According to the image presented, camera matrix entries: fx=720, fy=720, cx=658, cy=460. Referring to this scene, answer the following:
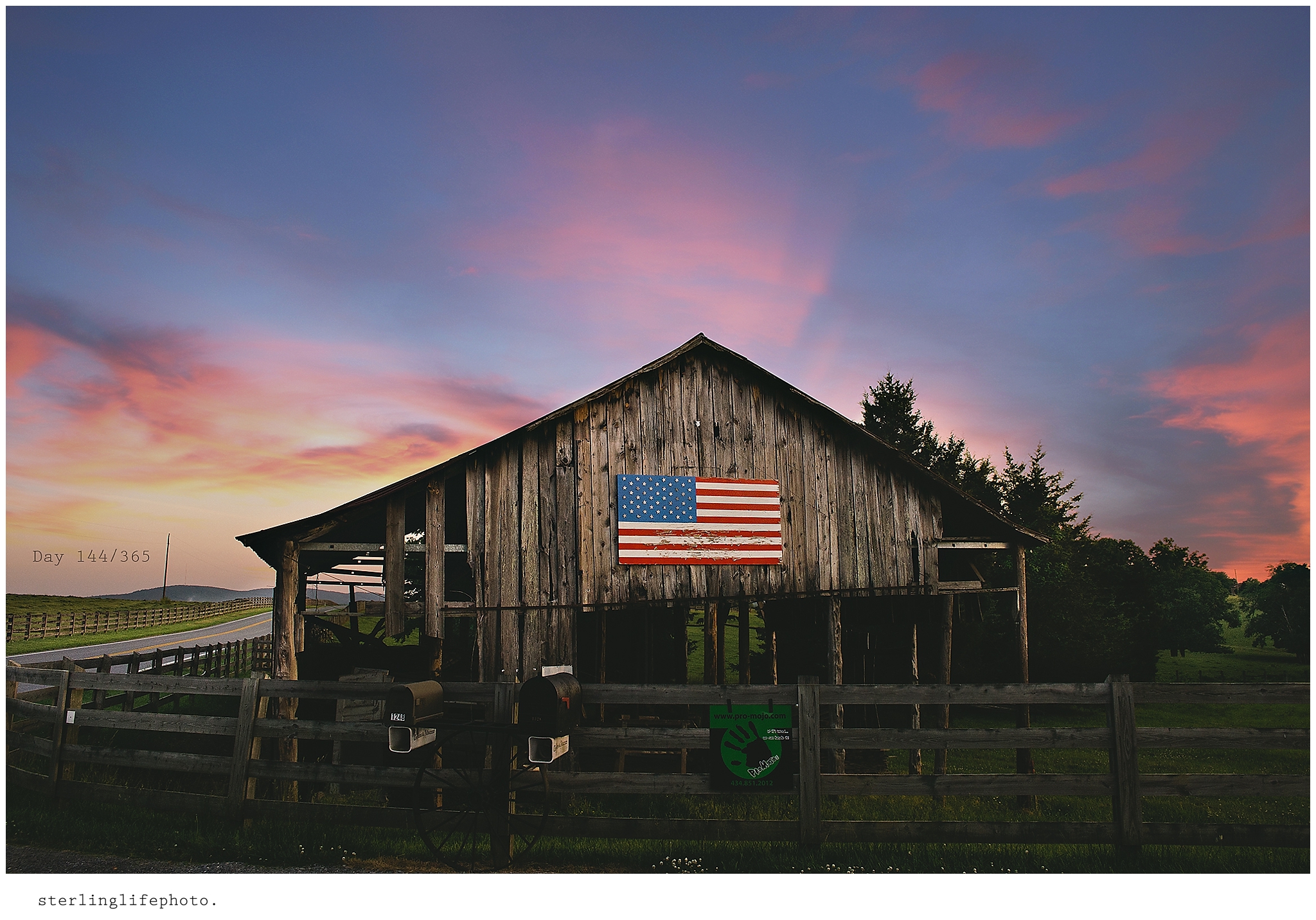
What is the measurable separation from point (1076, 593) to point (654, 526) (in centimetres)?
2341

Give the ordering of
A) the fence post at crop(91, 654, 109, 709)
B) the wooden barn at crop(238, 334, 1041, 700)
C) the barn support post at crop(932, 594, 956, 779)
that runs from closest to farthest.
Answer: the wooden barn at crop(238, 334, 1041, 700) → the fence post at crop(91, 654, 109, 709) → the barn support post at crop(932, 594, 956, 779)

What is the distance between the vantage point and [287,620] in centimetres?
1077

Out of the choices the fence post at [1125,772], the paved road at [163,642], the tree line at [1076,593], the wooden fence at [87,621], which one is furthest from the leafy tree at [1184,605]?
the wooden fence at [87,621]

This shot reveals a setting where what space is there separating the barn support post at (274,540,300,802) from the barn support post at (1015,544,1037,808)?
38.6 ft

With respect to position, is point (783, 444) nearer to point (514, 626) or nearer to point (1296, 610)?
point (514, 626)

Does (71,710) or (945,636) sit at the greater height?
(945,636)

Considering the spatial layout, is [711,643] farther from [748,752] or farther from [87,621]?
[87,621]

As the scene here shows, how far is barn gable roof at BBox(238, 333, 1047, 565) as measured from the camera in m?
10.7

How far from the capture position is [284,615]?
35.3ft

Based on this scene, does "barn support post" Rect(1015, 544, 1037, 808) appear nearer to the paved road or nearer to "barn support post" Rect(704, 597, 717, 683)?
"barn support post" Rect(704, 597, 717, 683)

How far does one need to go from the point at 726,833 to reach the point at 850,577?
7155mm

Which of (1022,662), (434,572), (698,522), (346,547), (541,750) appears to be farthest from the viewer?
(1022,662)

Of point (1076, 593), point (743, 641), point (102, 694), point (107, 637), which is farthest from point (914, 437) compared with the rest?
point (107, 637)

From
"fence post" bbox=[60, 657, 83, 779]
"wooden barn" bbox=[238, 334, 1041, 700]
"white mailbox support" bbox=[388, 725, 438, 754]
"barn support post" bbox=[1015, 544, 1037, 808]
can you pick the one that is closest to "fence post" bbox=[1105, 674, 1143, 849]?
"barn support post" bbox=[1015, 544, 1037, 808]
